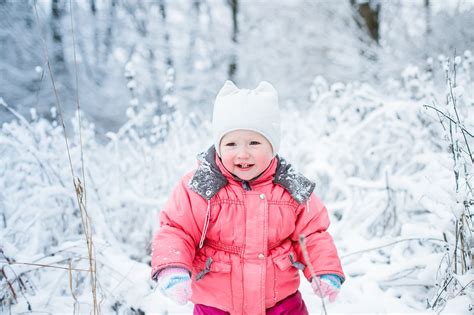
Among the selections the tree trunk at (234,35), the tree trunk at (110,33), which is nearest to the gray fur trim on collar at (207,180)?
the tree trunk at (110,33)

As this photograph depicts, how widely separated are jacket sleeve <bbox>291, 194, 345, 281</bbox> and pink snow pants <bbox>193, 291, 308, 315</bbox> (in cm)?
15

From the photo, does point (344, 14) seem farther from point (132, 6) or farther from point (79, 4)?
point (79, 4)

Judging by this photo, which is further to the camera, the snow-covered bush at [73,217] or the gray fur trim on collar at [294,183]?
the snow-covered bush at [73,217]

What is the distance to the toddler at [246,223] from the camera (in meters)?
1.44

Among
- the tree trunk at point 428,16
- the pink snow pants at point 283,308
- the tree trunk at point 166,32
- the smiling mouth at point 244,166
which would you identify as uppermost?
the tree trunk at point 166,32

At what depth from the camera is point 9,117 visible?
3.77 metres

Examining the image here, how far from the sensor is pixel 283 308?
1.55 m

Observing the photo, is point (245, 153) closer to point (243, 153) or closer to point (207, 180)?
point (243, 153)

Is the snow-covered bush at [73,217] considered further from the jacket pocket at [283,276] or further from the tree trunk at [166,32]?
the tree trunk at [166,32]

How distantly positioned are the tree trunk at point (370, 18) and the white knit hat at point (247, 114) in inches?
294

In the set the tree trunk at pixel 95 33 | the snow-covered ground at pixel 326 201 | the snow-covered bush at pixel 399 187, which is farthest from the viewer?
the tree trunk at pixel 95 33

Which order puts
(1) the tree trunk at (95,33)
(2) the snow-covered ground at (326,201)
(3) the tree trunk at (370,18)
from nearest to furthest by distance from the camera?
(2) the snow-covered ground at (326,201), (1) the tree trunk at (95,33), (3) the tree trunk at (370,18)

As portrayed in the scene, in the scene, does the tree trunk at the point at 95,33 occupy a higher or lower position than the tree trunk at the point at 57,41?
higher

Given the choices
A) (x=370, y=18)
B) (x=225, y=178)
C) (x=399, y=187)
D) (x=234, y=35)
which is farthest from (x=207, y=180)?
(x=234, y=35)
